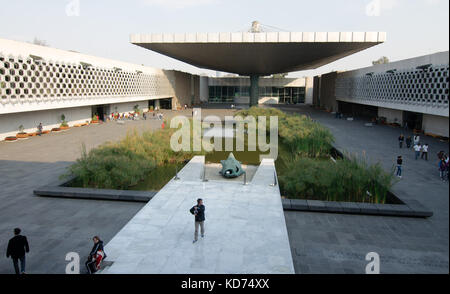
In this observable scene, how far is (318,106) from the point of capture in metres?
56.4

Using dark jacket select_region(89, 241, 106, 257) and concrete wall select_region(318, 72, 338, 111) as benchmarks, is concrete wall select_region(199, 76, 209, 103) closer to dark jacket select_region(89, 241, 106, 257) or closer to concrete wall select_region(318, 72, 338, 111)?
concrete wall select_region(318, 72, 338, 111)

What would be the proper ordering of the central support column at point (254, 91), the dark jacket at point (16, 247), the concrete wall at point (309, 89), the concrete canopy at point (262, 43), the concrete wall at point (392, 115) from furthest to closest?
1. the concrete wall at point (309, 89)
2. the central support column at point (254, 91)
3. the concrete wall at point (392, 115)
4. the concrete canopy at point (262, 43)
5. the dark jacket at point (16, 247)

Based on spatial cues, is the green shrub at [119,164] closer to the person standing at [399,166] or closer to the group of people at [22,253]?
the group of people at [22,253]

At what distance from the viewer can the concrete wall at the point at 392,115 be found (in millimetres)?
29703

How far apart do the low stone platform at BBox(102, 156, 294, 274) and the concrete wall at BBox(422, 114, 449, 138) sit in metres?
17.1

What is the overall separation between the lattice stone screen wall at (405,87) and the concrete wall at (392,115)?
1828 mm

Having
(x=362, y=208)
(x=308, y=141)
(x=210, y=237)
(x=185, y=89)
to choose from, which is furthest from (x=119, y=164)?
(x=185, y=89)

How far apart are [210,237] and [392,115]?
30.0m

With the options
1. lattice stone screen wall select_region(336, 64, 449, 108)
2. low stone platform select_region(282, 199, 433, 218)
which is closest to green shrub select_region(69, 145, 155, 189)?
low stone platform select_region(282, 199, 433, 218)

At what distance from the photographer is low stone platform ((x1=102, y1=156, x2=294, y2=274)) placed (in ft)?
19.7

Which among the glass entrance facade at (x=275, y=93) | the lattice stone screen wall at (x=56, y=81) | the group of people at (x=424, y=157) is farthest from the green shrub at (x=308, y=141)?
the glass entrance facade at (x=275, y=93)

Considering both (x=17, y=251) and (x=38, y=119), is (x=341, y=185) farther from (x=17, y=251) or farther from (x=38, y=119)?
(x=38, y=119)

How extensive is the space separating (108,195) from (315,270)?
6.44m
